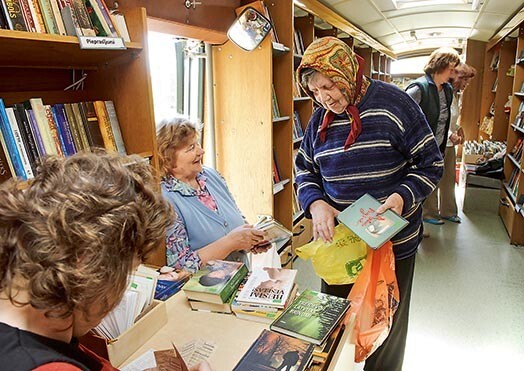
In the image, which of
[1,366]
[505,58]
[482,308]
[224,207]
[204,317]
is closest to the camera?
[1,366]

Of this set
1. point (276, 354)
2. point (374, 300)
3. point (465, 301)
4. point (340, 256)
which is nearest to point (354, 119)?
point (340, 256)

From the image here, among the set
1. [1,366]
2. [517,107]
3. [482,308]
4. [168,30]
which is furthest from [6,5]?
[517,107]

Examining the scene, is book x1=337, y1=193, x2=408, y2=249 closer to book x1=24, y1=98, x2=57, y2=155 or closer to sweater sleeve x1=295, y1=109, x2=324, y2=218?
sweater sleeve x1=295, y1=109, x2=324, y2=218

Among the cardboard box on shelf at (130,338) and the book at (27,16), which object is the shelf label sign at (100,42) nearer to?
the book at (27,16)

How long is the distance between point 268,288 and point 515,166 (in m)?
4.12

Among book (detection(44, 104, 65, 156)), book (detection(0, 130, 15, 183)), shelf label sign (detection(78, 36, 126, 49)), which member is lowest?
book (detection(0, 130, 15, 183))

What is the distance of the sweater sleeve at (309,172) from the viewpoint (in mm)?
1753

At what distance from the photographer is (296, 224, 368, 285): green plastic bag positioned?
1.60 meters

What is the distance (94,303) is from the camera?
62 cm

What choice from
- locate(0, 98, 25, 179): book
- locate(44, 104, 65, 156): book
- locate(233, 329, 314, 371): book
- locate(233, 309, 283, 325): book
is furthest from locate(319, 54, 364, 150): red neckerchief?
locate(0, 98, 25, 179): book

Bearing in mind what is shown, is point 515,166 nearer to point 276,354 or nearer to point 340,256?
point 340,256

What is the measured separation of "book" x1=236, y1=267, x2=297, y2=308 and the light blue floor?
1168 mm

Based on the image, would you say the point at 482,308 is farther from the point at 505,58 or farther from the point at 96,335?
the point at 505,58

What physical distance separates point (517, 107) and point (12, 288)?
5.10 metres
